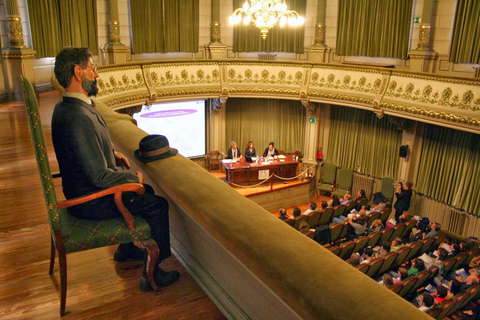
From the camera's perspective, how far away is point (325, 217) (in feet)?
32.0

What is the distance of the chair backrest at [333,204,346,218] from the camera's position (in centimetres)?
1003

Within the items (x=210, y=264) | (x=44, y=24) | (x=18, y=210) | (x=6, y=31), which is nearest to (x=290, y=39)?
(x=44, y=24)

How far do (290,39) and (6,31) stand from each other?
864 centimetres

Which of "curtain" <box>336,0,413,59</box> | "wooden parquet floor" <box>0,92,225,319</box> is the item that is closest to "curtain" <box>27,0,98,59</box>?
"curtain" <box>336,0,413,59</box>

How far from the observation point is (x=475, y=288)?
6262mm

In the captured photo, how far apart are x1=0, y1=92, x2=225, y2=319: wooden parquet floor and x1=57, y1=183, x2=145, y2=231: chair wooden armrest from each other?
387 mm

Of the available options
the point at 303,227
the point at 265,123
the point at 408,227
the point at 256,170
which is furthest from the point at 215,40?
the point at 408,227

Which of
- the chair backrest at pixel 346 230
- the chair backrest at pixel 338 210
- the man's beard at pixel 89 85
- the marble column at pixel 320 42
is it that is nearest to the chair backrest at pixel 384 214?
the chair backrest at pixel 338 210

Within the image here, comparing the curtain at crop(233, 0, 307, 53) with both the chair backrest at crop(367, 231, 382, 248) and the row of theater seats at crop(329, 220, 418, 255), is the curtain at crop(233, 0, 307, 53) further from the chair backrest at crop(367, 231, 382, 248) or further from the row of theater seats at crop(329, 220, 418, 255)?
the chair backrest at crop(367, 231, 382, 248)

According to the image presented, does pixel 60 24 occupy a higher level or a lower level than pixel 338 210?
higher

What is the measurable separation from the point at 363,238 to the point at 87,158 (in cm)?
697

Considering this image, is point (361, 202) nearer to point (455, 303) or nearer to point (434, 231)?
point (434, 231)

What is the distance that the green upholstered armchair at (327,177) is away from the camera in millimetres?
13703

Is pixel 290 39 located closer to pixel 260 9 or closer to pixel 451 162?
pixel 260 9
